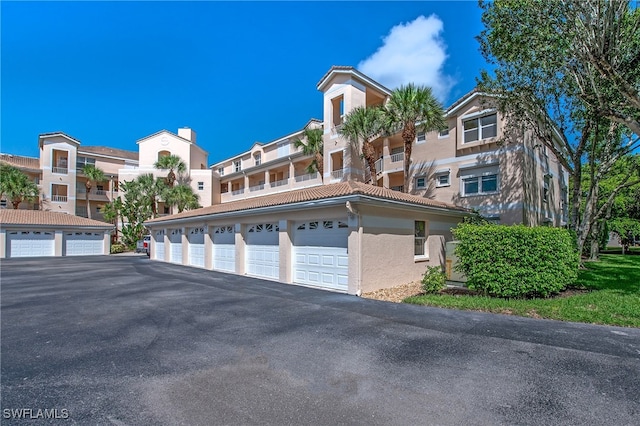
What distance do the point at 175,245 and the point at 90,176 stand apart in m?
26.2

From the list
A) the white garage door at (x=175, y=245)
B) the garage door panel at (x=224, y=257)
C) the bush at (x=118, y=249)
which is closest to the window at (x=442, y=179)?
the garage door panel at (x=224, y=257)

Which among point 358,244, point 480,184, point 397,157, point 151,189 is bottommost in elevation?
point 358,244

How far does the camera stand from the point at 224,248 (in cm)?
1706

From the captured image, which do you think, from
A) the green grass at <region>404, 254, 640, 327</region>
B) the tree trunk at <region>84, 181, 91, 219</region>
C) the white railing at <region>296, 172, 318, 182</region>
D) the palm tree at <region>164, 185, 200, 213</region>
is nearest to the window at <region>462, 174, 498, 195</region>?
the green grass at <region>404, 254, 640, 327</region>

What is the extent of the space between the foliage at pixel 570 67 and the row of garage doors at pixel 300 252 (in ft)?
28.1

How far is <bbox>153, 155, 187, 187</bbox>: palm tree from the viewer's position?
40.2 metres

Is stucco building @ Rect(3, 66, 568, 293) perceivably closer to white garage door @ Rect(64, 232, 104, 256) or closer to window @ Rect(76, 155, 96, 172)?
window @ Rect(76, 155, 96, 172)

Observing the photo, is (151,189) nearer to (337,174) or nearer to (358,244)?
(337,174)

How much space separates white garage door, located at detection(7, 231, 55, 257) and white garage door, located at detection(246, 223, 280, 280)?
26935 mm

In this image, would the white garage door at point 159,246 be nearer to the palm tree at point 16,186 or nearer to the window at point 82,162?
the palm tree at point 16,186

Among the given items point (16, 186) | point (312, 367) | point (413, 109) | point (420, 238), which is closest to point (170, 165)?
point (16, 186)

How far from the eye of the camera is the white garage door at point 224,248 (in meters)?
16.4

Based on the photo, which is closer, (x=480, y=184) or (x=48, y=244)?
(x=480, y=184)

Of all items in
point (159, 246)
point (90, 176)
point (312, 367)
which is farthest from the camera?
point (90, 176)
